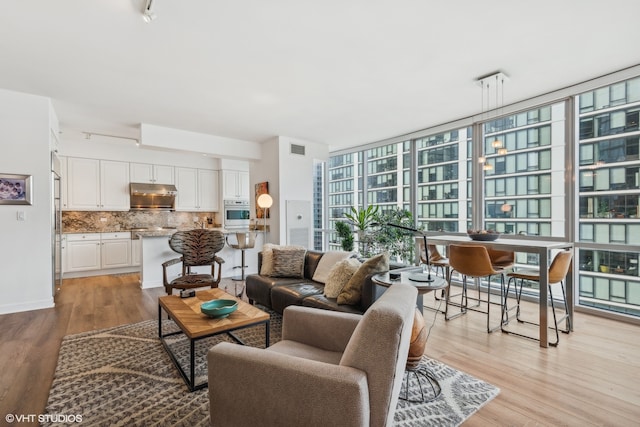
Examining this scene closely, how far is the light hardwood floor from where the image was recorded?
1.87m

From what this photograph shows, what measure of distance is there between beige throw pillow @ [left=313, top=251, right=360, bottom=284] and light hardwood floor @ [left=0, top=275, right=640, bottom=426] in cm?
122

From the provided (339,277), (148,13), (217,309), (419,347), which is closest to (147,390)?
(217,309)

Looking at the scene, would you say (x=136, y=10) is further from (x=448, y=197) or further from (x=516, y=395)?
(x=448, y=197)

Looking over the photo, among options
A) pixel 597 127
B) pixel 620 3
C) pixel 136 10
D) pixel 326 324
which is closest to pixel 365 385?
pixel 326 324

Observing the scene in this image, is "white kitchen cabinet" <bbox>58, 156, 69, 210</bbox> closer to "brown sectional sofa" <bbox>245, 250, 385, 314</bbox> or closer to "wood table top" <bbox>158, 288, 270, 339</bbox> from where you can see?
"brown sectional sofa" <bbox>245, 250, 385, 314</bbox>

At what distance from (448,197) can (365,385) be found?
453cm

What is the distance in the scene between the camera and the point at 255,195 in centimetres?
656

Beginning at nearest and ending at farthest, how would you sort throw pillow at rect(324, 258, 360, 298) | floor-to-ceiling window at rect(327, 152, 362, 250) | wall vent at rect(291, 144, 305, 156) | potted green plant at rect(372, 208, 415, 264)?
throw pillow at rect(324, 258, 360, 298) < potted green plant at rect(372, 208, 415, 264) < wall vent at rect(291, 144, 305, 156) < floor-to-ceiling window at rect(327, 152, 362, 250)

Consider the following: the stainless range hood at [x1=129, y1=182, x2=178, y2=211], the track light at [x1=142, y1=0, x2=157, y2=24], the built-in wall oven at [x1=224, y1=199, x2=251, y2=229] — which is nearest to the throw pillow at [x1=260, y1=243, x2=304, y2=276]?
the track light at [x1=142, y1=0, x2=157, y2=24]

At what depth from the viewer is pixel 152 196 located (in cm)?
678

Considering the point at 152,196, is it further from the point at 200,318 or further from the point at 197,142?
the point at 200,318

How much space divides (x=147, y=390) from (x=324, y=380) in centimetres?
156

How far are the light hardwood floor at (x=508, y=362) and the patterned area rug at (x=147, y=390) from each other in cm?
9

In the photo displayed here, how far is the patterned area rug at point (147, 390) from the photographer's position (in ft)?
5.92
